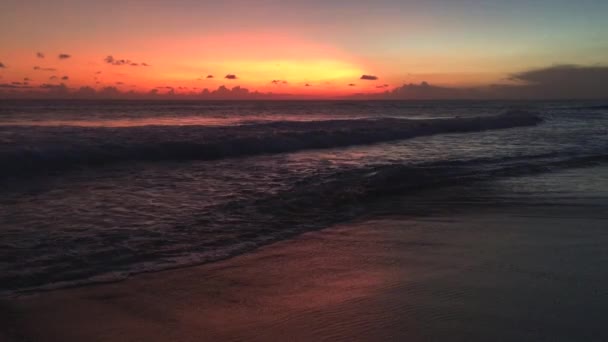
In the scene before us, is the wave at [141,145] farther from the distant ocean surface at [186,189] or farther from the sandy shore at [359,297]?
the sandy shore at [359,297]

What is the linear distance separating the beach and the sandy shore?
0.04ft

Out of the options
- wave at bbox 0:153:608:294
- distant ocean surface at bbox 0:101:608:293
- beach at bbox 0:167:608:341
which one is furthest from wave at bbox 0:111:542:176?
beach at bbox 0:167:608:341

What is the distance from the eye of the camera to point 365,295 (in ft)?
14.7

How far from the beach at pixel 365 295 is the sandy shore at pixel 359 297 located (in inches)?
0.4

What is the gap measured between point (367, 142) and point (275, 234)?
1675cm

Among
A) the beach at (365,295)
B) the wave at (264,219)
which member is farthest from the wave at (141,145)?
the beach at (365,295)

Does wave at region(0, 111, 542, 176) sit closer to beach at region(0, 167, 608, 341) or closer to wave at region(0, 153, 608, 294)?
wave at region(0, 153, 608, 294)

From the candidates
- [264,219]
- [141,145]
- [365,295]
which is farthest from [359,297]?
[141,145]

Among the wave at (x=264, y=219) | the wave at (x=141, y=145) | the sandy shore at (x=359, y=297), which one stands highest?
the wave at (x=141, y=145)

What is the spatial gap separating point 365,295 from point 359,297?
8 cm

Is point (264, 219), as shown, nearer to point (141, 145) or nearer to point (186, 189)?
point (186, 189)

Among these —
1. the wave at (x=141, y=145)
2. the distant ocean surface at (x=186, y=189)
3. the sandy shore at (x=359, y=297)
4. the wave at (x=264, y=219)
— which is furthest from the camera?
the wave at (x=141, y=145)

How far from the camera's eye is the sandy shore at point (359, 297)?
12.2 ft

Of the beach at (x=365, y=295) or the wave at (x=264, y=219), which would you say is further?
the wave at (x=264, y=219)
